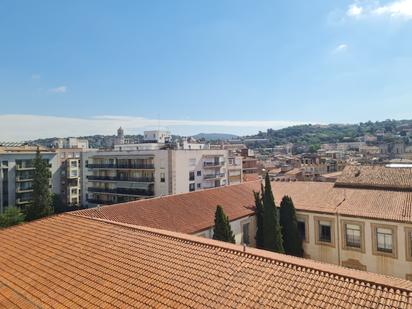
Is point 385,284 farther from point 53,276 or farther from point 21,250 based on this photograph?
point 21,250

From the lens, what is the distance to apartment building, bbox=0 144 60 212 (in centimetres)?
6222

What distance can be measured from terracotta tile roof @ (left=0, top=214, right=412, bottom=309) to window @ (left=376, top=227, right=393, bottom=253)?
14009mm

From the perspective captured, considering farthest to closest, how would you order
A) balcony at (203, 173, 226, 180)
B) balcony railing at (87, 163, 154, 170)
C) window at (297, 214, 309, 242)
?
balcony at (203, 173, 226, 180) → balcony railing at (87, 163, 154, 170) → window at (297, 214, 309, 242)

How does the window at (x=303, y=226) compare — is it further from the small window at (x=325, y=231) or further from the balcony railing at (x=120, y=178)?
the balcony railing at (x=120, y=178)

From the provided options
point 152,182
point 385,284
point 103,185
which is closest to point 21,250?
point 385,284

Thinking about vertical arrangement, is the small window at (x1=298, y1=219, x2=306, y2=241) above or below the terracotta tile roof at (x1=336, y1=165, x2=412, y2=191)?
below

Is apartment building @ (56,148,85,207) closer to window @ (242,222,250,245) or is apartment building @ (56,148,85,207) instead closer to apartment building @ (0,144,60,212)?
apartment building @ (0,144,60,212)

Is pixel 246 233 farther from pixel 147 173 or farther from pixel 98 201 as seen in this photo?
pixel 98 201

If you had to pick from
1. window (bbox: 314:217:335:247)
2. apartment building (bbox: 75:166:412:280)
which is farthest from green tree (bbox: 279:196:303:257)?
window (bbox: 314:217:335:247)

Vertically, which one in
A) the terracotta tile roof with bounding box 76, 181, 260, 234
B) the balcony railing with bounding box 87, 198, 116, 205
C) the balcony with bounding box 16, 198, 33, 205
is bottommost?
the balcony with bounding box 16, 198, 33, 205

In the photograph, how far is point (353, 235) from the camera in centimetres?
2439

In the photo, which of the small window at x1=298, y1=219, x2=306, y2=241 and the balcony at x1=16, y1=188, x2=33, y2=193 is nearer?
the small window at x1=298, y1=219, x2=306, y2=241

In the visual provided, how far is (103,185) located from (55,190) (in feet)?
68.0

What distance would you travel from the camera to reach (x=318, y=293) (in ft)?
29.6
